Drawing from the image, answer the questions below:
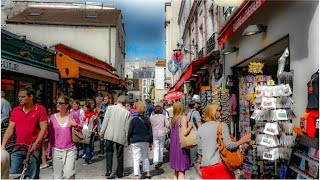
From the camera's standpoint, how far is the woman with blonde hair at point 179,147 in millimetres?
6805

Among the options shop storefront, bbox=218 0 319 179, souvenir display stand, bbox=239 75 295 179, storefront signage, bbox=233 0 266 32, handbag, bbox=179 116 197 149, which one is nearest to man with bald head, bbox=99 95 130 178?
handbag, bbox=179 116 197 149

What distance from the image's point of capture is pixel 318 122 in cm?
470

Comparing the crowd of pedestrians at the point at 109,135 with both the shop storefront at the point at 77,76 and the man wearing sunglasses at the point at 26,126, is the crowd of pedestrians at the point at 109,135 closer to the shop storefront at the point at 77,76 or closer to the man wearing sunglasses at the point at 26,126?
the man wearing sunglasses at the point at 26,126

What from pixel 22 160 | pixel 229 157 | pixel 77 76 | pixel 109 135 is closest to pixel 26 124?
pixel 22 160

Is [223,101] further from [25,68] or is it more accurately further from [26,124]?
[26,124]

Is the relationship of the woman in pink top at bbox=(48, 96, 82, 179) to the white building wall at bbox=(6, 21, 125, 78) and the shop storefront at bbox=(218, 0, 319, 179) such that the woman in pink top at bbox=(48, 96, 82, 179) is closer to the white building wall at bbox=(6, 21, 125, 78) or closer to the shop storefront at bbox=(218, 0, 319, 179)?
the shop storefront at bbox=(218, 0, 319, 179)

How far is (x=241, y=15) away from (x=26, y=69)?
736 centimetres

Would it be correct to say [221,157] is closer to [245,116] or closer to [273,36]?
[273,36]

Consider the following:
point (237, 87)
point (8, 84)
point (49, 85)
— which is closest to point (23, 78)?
point (8, 84)

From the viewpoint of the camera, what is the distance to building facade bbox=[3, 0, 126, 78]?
30.5 m

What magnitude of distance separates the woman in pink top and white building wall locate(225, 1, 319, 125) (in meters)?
3.66

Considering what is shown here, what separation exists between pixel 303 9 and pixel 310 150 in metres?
2.27

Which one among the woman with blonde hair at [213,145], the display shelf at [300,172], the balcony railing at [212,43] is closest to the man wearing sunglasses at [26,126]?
the woman with blonde hair at [213,145]

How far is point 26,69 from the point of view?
38.3ft
